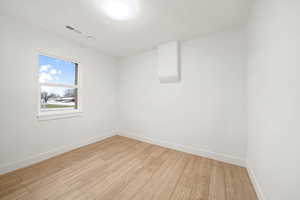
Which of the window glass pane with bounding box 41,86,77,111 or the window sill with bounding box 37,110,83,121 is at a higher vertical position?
the window glass pane with bounding box 41,86,77,111

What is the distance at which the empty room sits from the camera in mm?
1059

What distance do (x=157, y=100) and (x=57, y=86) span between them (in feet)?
7.76

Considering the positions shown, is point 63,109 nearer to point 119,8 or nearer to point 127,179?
point 127,179

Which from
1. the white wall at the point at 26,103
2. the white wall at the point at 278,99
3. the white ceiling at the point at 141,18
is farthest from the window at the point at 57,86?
the white wall at the point at 278,99

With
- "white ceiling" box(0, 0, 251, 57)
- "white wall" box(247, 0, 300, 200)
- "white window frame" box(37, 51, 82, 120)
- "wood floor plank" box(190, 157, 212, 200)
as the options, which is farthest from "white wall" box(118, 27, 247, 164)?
"white window frame" box(37, 51, 82, 120)

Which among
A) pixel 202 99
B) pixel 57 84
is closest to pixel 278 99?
pixel 202 99

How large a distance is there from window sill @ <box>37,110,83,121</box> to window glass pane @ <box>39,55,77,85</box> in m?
0.68

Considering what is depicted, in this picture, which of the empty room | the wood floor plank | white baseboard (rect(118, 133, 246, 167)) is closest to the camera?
the empty room

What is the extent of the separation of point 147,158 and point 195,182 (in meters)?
0.97

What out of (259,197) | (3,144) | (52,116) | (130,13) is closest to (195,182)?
(259,197)

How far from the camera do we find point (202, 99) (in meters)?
2.30

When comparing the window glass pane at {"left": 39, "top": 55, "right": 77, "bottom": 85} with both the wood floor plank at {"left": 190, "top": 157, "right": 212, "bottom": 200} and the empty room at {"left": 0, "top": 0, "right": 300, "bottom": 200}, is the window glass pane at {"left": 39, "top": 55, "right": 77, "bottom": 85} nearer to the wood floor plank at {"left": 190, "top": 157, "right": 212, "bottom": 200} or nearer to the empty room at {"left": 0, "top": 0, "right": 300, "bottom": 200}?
the empty room at {"left": 0, "top": 0, "right": 300, "bottom": 200}

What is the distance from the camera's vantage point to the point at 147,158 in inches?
88.7

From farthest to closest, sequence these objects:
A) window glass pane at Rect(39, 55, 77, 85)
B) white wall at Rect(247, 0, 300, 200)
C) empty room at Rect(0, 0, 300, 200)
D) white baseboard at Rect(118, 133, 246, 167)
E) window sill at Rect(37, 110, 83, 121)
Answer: window glass pane at Rect(39, 55, 77, 85)
window sill at Rect(37, 110, 83, 121)
white baseboard at Rect(118, 133, 246, 167)
empty room at Rect(0, 0, 300, 200)
white wall at Rect(247, 0, 300, 200)
